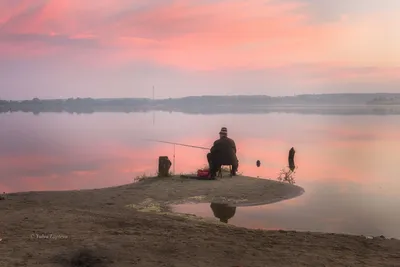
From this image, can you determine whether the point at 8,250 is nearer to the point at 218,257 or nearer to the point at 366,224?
the point at 218,257

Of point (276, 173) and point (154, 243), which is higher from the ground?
point (154, 243)

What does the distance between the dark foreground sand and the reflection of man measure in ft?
Result: 5.67

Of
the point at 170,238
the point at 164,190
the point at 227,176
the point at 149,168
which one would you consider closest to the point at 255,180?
the point at 227,176

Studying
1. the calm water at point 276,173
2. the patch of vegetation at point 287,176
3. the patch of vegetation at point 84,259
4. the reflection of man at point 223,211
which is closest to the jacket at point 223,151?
the calm water at point 276,173

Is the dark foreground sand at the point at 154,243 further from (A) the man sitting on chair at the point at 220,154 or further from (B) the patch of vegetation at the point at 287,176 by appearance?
(B) the patch of vegetation at the point at 287,176

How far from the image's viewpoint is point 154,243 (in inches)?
358

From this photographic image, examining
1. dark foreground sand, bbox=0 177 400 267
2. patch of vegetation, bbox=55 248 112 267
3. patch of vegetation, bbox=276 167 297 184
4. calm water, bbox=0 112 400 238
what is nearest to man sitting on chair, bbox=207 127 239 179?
calm water, bbox=0 112 400 238

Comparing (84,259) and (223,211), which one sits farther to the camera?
(223,211)

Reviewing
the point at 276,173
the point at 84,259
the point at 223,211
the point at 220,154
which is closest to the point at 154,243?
the point at 84,259

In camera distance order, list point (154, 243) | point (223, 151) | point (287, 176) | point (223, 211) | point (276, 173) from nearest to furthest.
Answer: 1. point (154, 243)
2. point (223, 211)
3. point (223, 151)
4. point (287, 176)
5. point (276, 173)

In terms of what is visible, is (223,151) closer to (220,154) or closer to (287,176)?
(220,154)

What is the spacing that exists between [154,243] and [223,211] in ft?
18.5

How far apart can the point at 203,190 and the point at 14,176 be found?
18051 millimetres

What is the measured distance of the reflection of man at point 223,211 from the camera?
45.1 feet
